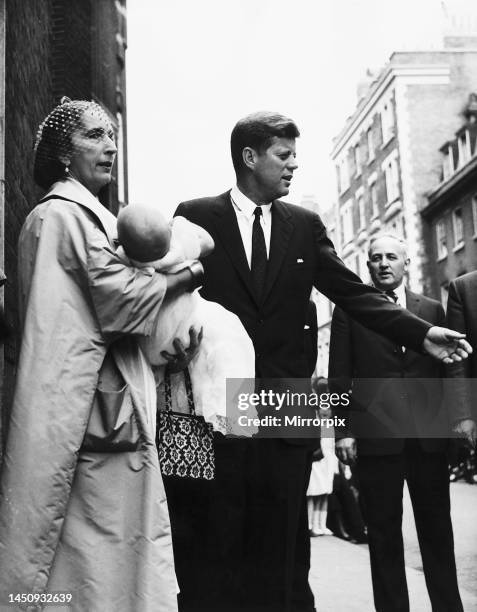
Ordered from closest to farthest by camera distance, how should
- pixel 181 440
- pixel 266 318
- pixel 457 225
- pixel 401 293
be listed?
1. pixel 181 440
2. pixel 266 318
3. pixel 401 293
4. pixel 457 225

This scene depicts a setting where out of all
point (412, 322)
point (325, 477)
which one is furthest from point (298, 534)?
point (325, 477)

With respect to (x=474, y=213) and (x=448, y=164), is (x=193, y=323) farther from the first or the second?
(x=448, y=164)

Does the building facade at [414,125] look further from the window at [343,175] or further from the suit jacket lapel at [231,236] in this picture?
the suit jacket lapel at [231,236]

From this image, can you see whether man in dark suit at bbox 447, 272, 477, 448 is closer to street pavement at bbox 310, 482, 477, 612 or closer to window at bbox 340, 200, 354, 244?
street pavement at bbox 310, 482, 477, 612

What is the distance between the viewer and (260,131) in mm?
4062

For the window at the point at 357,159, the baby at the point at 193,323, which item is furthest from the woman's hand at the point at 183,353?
the window at the point at 357,159

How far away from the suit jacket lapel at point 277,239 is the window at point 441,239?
31.5 meters

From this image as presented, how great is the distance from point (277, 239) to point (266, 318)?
376mm

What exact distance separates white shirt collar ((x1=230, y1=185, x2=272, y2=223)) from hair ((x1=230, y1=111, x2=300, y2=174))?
121 mm

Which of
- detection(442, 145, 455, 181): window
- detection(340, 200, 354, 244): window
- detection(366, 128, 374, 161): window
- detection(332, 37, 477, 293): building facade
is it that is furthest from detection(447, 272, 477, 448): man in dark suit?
detection(340, 200, 354, 244): window

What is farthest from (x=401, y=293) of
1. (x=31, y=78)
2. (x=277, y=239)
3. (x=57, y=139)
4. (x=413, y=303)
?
(x=31, y=78)

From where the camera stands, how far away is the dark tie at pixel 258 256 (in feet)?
12.9

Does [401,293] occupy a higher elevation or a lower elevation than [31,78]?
lower

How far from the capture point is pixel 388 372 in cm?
524
